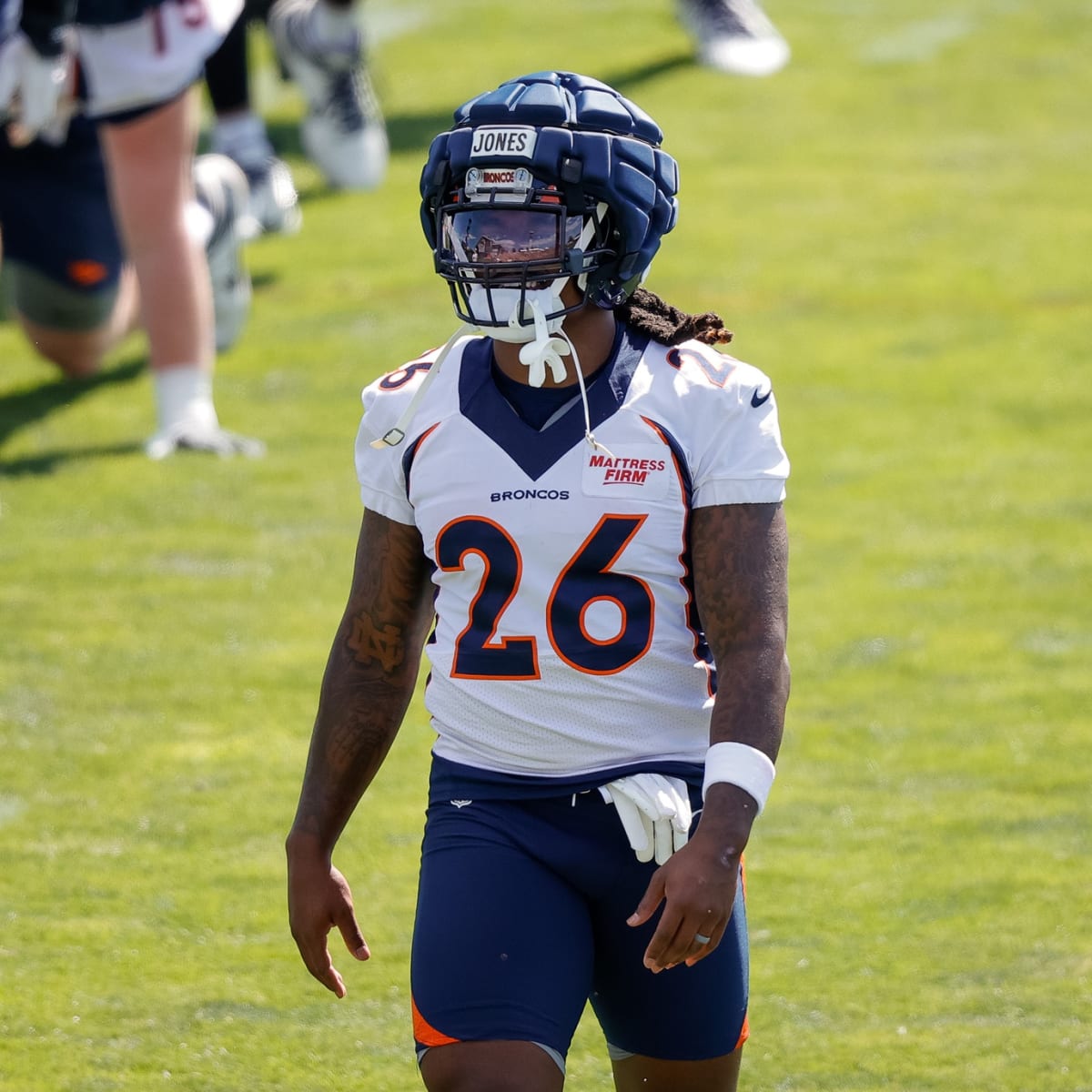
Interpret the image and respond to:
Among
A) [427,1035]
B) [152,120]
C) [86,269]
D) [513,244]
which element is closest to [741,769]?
[427,1035]

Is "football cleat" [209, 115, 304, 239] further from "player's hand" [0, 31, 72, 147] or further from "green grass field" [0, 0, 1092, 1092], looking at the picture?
"player's hand" [0, 31, 72, 147]

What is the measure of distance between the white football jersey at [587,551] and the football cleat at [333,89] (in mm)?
9009

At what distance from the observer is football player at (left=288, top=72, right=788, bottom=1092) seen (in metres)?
2.97

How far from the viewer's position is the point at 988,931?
461cm

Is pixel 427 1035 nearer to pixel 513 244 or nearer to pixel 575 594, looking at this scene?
pixel 575 594

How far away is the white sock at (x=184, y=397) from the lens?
26.8 ft

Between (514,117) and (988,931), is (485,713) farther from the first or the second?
(988,931)

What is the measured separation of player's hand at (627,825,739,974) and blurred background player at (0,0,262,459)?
5619 millimetres

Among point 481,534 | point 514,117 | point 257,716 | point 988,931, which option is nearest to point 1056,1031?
point 988,931

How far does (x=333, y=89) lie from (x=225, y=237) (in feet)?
10.4

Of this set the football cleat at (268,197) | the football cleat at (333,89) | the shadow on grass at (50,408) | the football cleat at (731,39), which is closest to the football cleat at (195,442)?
the shadow on grass at (50,408)

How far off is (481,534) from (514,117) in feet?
2.07

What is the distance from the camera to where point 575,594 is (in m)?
3.03

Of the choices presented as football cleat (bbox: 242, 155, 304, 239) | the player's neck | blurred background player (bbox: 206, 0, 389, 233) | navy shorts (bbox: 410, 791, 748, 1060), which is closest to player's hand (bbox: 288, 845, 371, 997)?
navy shorts (bbox: 410, 791, 748, 1060)
